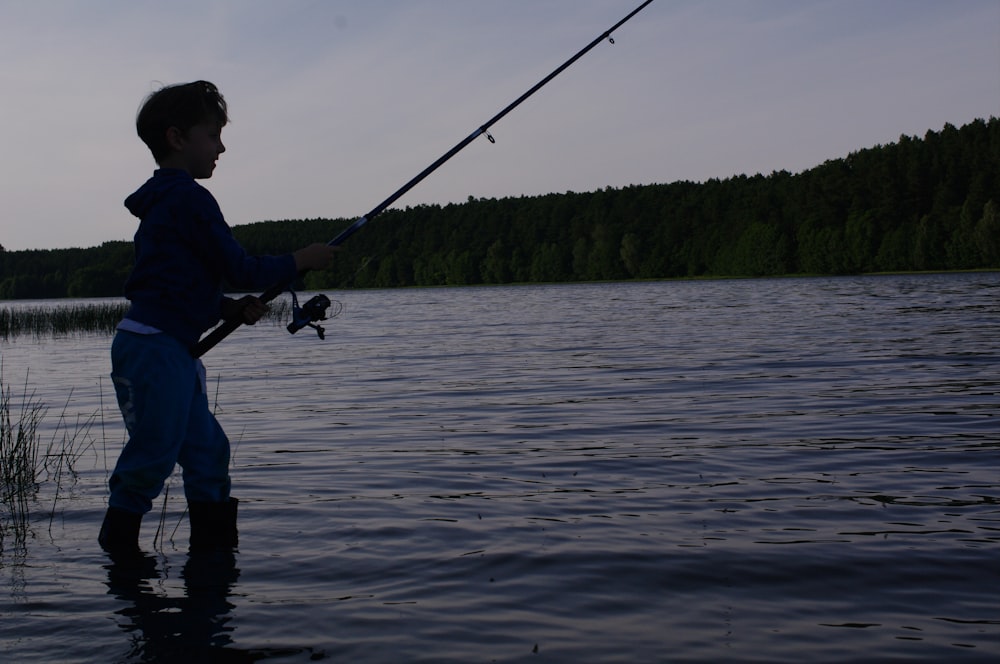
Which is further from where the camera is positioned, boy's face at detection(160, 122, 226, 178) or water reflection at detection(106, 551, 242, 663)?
boy's face at detection(160, 122, 226, 178)

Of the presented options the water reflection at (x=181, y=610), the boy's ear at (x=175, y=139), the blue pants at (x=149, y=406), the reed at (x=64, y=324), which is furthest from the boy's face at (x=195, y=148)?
the reed at (x=64, y=324)

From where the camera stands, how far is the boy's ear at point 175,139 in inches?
179

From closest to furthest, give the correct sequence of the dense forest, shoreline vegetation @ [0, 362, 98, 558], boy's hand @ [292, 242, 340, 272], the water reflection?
the water reflection
boy's hand @ [292, 242, 340, 272]
shoreline vegetation @ [0, 362, 98, 558]
the dense forest

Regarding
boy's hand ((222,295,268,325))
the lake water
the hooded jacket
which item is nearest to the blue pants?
the hooded jacket

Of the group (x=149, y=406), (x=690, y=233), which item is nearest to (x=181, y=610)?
(x=149, y=406)

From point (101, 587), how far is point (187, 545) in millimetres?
820

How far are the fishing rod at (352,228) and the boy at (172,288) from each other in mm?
88

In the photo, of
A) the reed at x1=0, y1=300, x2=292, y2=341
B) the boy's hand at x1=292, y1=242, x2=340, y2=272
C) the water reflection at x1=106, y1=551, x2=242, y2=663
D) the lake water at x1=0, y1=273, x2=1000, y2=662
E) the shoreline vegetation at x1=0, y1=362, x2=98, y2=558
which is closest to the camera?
the water reflection at x1=106, y1=551, x2=242, y2=663

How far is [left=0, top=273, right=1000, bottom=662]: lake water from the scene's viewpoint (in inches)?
150

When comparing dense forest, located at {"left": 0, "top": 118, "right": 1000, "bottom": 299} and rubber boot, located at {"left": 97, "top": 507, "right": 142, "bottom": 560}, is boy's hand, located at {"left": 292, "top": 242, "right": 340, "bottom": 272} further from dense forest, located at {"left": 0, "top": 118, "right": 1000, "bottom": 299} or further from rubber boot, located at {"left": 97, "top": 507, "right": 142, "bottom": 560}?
dense forest, located at {"left": 0, "top": 118, "right": 1000, "bottom": 299}

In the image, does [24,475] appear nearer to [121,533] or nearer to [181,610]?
[121,533]

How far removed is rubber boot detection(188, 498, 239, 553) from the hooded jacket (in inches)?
34.9

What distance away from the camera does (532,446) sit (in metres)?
8.63

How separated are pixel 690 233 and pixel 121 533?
140060mm
